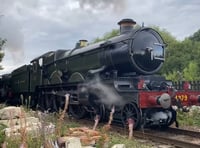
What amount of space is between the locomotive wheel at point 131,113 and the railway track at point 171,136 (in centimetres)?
29

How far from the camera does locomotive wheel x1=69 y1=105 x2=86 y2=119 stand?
43.5 feet

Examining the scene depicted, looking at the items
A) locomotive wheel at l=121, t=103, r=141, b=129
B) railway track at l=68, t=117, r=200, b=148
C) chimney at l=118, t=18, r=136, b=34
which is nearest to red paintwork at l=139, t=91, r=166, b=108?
locomotive wheel at l=121, t=103, r=141, b=129

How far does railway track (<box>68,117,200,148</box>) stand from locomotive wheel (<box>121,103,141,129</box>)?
0.29 metres

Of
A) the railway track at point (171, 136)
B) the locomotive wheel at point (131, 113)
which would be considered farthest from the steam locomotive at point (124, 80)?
the railway track at point (171, 136)

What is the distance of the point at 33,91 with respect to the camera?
18.0 meters

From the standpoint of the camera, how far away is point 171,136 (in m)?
9.59

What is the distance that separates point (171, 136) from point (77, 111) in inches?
204

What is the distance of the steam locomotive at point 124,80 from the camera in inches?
389

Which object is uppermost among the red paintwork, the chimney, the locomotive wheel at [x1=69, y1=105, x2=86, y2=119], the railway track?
the chimney

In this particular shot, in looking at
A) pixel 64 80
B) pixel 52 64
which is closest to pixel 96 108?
pixel 64 80

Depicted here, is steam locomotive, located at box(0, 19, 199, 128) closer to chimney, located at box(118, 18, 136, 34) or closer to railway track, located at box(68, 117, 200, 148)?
chimney, located at box(118, 18, 136, 34)

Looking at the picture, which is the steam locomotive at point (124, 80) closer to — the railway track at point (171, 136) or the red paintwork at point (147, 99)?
the red paintwork at point (147, 99)

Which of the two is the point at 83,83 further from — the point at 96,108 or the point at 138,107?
the point at 138,107

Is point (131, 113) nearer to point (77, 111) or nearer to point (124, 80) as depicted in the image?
point (124, 80)
